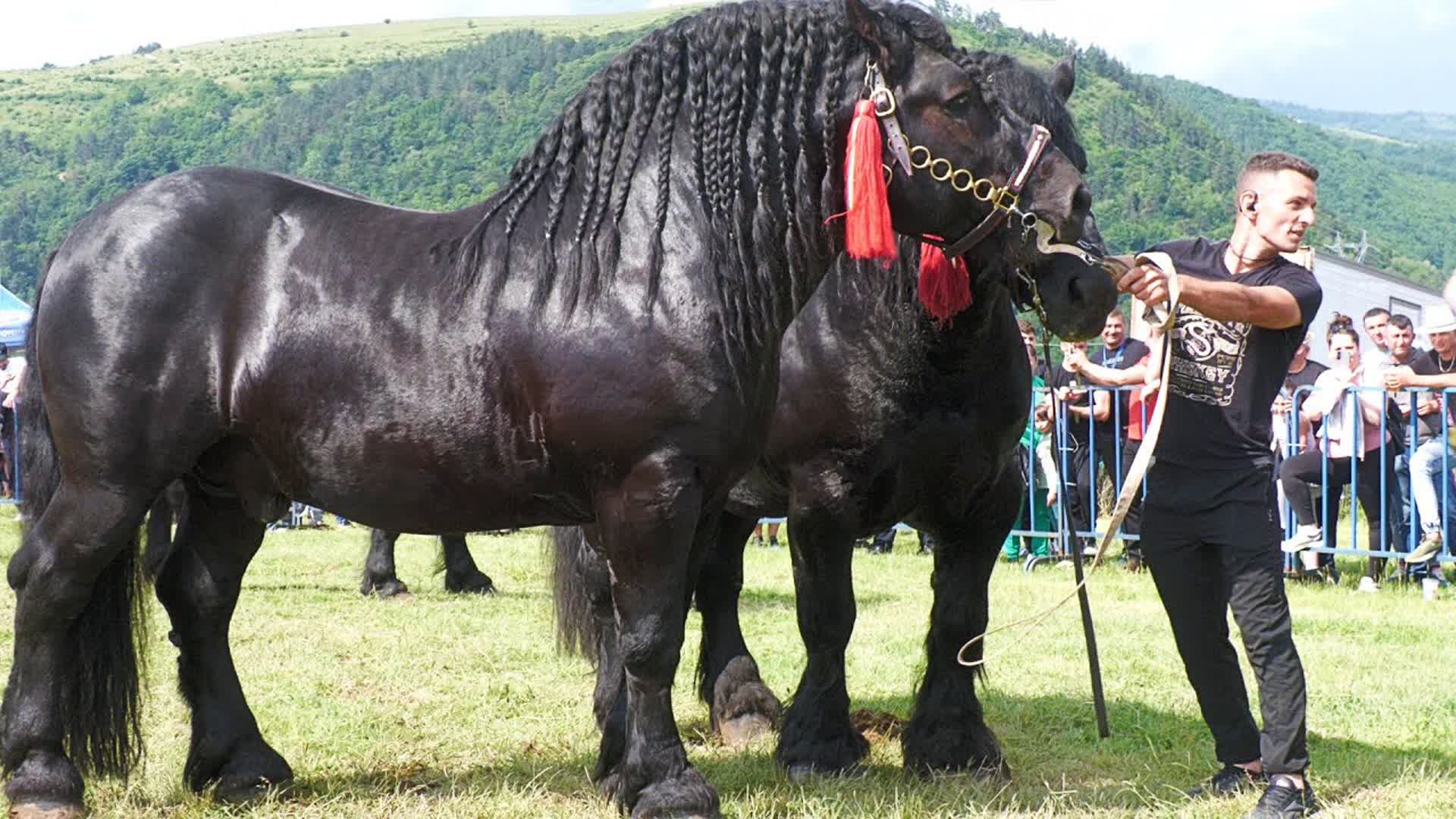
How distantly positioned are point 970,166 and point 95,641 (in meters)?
2.91

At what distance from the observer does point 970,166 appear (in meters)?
3.93

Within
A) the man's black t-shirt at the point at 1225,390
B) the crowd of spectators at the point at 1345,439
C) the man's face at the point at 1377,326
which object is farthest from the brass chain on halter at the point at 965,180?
the man's face at the point at 1377,326

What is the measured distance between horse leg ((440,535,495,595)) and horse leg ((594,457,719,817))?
6.43 metres

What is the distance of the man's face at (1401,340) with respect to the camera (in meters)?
10.5

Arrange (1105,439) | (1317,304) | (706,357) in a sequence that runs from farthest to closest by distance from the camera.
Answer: (1105,439) → (1317,304) → (706,357)

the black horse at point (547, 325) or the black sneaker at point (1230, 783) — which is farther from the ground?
the black horse at point (547, 325)

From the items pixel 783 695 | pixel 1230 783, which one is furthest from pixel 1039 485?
pixel 1230 783

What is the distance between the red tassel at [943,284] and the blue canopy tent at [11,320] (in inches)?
767

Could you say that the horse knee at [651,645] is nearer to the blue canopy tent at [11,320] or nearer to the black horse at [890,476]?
the black horse at [890,476]

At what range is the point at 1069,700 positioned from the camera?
6336 mm

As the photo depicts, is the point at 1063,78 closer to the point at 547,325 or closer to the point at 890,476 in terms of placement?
the point at 890,476

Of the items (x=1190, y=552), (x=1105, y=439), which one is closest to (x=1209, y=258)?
(x=1190, y=552)

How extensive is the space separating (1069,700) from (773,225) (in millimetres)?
3333

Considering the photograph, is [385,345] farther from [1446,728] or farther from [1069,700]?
[1446,728]
